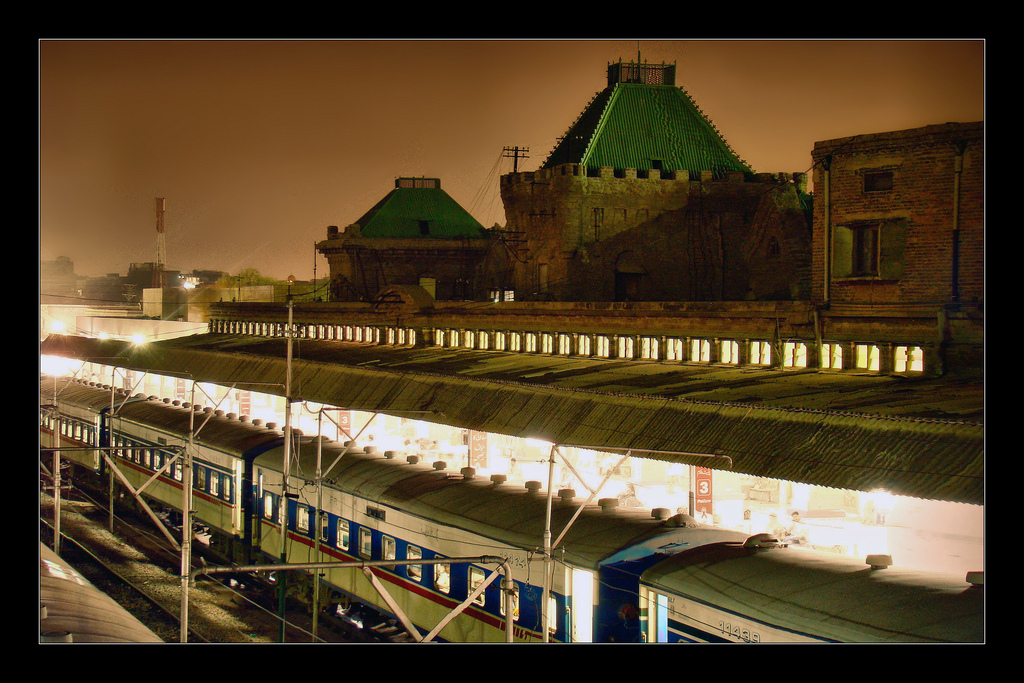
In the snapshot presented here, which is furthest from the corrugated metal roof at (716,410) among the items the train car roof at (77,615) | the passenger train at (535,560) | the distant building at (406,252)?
the distant building at (406,252)

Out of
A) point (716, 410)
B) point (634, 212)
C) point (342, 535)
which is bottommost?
point (342, 535)

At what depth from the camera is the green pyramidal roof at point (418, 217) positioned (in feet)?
192

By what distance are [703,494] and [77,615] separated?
464 inches

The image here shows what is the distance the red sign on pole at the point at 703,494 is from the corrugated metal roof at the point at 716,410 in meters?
1.51

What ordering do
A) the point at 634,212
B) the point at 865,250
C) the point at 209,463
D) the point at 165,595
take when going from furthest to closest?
the point at 634,212 → the point at 209,463 → the point at 165,595 → the point at 865,250

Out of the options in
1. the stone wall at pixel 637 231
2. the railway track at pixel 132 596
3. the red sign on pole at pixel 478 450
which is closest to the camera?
the railway track at pixel 132 596

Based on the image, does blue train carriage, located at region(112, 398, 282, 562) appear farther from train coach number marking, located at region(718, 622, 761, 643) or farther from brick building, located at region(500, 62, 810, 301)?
brick building, located at region(500, 62, 810, 301)

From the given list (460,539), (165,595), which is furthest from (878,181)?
(165,595)

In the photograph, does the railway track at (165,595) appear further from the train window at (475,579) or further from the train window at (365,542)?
the train window at (475,579)

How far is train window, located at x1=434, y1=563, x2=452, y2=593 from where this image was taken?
647 inches

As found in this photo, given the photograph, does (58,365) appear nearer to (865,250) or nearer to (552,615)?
(865,250)

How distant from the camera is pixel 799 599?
37.6 feet

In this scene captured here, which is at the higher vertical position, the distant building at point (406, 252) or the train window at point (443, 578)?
the distant building at point (406, 252)
